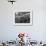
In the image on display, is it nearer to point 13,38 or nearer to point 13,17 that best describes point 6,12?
point 13,17

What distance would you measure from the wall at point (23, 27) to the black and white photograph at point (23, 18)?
0.14 m

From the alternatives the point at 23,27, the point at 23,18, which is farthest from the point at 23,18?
the point at 23,27

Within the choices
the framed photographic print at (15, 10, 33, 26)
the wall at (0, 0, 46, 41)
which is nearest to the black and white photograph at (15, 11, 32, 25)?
the framed photographic print at (15, 10, 33, 26)

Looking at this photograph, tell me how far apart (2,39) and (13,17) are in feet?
2.86

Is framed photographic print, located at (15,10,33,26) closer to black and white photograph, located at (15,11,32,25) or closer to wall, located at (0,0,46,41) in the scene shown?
black and white photograph, located at (15,11,32,25)

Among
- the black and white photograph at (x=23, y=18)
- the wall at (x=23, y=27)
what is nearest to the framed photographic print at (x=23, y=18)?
the black and white photograph at (x=23, y=18)

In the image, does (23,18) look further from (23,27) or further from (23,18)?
(23,27)

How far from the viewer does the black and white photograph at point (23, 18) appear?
15.1 ft

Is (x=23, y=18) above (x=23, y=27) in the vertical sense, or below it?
above

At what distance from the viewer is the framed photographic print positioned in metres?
4.59

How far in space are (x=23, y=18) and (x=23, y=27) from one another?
31 cm

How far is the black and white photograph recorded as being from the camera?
459 cm

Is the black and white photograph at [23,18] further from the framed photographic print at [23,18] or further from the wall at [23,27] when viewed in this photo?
the wall at [23,27]

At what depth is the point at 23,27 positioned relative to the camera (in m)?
4.67
